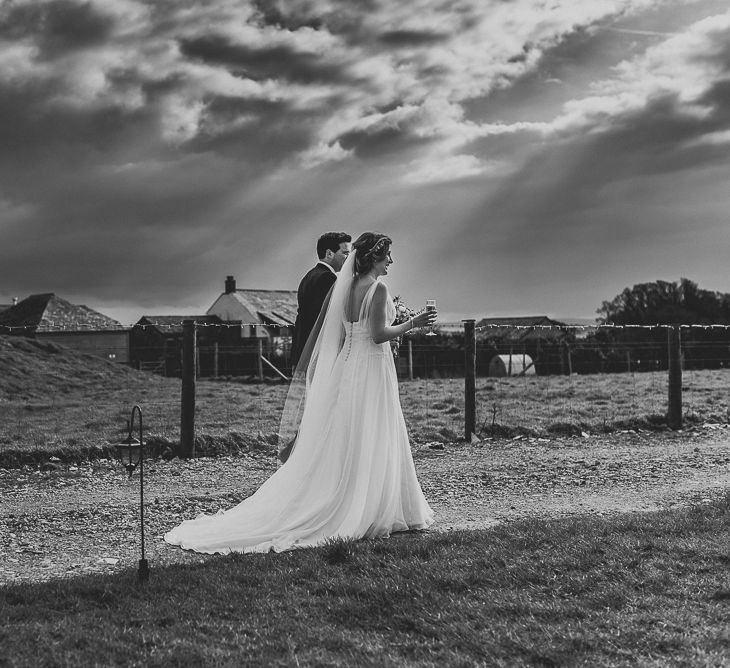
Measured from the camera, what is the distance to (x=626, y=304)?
59875 mm

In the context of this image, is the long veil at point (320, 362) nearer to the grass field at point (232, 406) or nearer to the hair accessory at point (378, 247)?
the hair accessory at point (378, 247)

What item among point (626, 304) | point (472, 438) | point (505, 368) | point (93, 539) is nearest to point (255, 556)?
point (93, 539)

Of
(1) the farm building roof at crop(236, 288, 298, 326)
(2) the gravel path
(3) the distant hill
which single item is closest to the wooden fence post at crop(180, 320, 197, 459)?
(2) the gravel path

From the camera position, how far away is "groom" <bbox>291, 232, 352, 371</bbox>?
843 cm

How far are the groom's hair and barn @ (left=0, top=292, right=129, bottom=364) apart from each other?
43699mm

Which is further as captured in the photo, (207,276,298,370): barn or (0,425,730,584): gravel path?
(207,276,298,370): barn

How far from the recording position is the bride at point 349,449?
688cm

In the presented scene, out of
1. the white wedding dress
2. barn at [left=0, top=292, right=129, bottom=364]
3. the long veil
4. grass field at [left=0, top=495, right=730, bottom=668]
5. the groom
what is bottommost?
grass field at [left=0, top=495, right=730, bottom=668]

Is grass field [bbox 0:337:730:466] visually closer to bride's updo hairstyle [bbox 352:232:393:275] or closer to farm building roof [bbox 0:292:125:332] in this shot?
bride's updo hairstyle [bbox 352:232:393:275]

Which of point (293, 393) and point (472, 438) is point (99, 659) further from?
point (472, 438)

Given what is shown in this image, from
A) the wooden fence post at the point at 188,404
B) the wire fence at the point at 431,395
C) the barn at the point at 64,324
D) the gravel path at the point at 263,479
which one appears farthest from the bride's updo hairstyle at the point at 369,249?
the barn at the point at 64,324

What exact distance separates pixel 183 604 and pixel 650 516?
4286 mm

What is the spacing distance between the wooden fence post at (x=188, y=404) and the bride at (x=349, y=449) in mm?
4140

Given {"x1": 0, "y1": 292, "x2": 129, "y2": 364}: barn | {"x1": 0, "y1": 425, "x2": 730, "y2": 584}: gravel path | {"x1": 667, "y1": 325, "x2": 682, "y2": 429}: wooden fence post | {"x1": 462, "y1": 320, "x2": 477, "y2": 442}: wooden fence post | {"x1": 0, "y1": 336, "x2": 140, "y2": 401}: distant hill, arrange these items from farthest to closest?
1. {"x1": 0, "y1": 292, "x2": 129, "y2": 364}: barn
2. {"x1": 0, "y1": 336, "x2": 140, "y2": 401}: distant hill
3. {"x1": 667, "y1": 325, "x2": 682, "y2": 429}: wooden fence post
4. {"x1": 462, "y1": 320, "x2": 477, "y2": 442}: wooden fence post
5. {"x1": 0, "y1": 425, "x2": 730, "y2": 584}: gravel path
